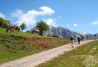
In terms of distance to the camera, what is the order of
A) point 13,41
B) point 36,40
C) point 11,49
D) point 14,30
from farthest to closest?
point 14,30
point 36,40
point 13,41
point 11,49

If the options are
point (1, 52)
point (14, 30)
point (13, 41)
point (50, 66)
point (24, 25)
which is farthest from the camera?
point (24, 25)

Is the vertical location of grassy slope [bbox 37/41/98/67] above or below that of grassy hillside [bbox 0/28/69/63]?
below

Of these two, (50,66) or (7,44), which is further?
(7,44)

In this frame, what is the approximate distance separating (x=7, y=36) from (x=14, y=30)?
13.4 meters

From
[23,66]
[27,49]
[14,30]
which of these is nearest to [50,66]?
[23,66]

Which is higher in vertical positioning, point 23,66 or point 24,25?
point 24,25

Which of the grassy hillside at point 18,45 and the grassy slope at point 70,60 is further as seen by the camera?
the grassy hillside at point 18,45

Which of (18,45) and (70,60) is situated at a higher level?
(18,45)

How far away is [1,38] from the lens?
57.3 metres

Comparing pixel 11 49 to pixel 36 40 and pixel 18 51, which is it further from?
pixel 36 40

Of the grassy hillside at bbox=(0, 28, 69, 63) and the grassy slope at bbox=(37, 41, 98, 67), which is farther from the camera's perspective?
the grassy hillside at bbox=(0, 28, 69, 63)

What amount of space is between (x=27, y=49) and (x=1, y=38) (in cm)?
705

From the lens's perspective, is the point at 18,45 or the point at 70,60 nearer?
the point at 70,60

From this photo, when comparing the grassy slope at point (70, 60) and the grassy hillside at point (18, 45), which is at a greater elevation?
the grassy hillside at point (18, 45)
